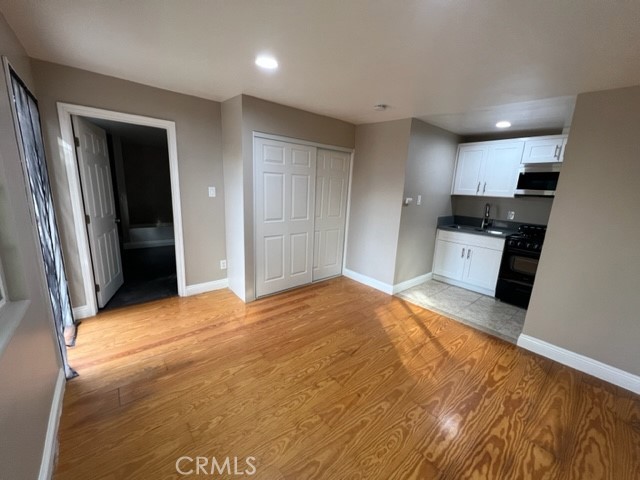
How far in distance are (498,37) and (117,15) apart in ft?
7.24

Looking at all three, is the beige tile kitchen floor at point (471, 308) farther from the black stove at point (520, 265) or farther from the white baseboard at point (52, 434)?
the white baseboard at point (52, 434)

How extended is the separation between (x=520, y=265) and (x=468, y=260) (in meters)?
0.65

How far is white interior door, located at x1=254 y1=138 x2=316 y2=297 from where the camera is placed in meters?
3.10

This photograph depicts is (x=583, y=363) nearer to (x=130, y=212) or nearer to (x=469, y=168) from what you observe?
(x=469, y=168)

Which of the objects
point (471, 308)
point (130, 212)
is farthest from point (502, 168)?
point (130, 212)

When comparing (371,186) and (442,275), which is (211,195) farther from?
(442,275)

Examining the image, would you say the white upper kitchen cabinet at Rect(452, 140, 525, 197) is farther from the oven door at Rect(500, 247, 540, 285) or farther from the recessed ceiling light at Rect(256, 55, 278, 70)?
the recessed ceiling light at Rect(256, 55, 278, 70)

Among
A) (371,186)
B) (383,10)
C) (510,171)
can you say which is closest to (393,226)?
(371,186)

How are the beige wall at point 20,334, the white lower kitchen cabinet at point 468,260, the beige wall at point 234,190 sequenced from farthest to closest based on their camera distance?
the white lower kitchen cabinet at point 468,260
the beige wall at point 234,190
the beige wall at point 20,334

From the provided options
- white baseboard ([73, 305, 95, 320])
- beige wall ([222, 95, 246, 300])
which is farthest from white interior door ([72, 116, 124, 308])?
beige wall ([222, 95, 246, 300])

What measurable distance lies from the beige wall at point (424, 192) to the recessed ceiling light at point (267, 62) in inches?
77.0

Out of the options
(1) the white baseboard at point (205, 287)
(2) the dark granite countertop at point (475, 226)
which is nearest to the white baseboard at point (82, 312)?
(1) the white baseboard at point (205, 287)

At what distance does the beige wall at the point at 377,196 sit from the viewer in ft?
11.3

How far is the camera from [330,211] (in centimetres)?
394
